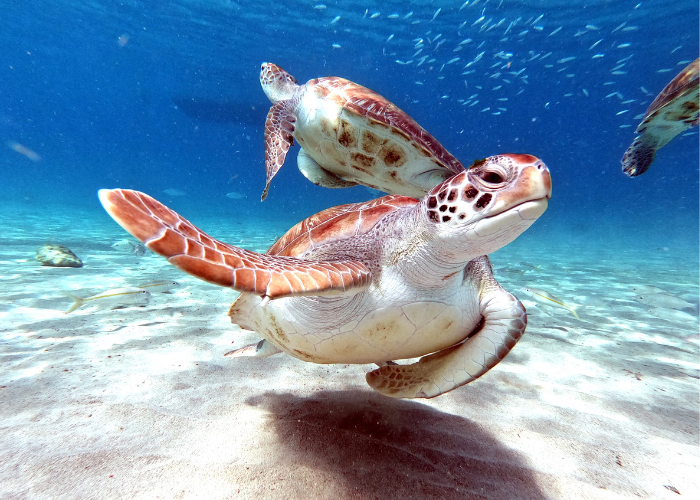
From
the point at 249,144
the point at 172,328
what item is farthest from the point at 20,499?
the point at 249,144

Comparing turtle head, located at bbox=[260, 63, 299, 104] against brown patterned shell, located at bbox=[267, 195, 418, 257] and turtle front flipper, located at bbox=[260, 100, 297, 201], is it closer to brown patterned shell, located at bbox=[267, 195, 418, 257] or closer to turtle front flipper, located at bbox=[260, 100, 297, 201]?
turtle front flipper, located at bbox=[260, 100, 297, 201]

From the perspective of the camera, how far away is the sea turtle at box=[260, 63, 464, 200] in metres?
3.00

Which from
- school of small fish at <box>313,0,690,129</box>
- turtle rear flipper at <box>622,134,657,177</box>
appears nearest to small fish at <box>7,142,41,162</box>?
school of small fish at <box>313,0,690,129</box>

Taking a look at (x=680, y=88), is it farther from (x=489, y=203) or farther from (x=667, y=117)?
(x=489, y=203)

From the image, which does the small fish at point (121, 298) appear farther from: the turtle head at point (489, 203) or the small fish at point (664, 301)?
the small fish at point (664, 301)

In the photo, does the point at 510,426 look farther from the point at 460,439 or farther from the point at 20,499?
the point at 20,499

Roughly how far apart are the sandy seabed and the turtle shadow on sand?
0.01 metres

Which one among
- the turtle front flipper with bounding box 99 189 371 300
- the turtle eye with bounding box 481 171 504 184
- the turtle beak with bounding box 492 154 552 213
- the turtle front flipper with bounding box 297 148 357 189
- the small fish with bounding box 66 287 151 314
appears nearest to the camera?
the turtle front flipper with bounding box 99 189 371 300

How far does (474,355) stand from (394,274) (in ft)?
2.53

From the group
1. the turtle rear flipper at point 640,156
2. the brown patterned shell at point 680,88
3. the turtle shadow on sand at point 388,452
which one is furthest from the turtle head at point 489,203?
the turtle rear flipper at point 640,156

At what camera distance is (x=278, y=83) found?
454 centimetres

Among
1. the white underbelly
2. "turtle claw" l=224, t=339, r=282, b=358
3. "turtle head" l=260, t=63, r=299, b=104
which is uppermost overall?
"turtle head" l=260, t=63, r=299, b=104

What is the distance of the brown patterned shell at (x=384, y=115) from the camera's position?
293 centimetres

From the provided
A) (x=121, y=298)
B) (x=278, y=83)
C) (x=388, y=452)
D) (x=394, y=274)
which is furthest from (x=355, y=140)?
(x=121, y=298)
